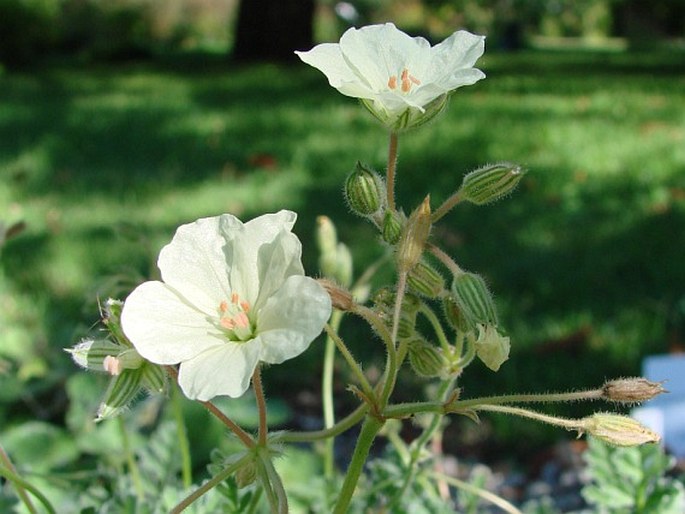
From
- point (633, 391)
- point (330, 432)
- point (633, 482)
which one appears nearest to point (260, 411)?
point (330, 432)

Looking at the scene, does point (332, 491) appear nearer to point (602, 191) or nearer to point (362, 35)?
point (362, 35)

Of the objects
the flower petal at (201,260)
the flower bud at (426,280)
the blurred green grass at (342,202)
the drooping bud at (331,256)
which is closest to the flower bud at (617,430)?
the flower bud at (426,280)

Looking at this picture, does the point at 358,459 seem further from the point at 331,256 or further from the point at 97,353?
the point at 331,256

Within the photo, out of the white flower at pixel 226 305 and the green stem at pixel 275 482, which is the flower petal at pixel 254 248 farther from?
the green stem at pixel 275 482

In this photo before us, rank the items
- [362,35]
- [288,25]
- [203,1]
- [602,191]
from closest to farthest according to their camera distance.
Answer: [362,35]
[602,191]
[288,25]
[203,1]

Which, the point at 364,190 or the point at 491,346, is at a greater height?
the point at 364,190

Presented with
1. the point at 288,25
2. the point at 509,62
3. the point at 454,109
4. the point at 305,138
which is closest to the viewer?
the point at 305,138

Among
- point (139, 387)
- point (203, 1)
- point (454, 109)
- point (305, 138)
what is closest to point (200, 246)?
point (139, 387)
